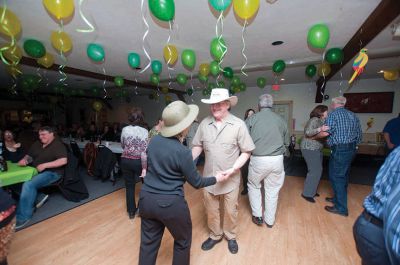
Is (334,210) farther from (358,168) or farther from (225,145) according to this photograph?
(358,168)

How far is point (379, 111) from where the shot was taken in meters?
5.43

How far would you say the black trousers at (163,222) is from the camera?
1130 mm

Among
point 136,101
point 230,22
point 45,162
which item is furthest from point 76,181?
point 136,101

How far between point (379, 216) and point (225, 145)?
1.02m

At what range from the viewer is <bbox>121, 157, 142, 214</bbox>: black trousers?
2281mm

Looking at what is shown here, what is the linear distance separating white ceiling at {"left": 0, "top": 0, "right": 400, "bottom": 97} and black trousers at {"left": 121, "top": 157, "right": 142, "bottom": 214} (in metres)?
1.67

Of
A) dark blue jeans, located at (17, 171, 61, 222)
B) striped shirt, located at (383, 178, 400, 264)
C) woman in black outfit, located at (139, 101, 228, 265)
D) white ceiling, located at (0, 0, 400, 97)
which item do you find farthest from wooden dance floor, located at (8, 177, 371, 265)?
white ceiling, located at (0, 0, 400, 97)

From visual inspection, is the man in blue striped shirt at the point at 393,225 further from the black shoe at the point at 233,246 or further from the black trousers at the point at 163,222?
the black shoe at the point at 233,246

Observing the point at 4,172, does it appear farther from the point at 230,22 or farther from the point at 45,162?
the point at 230,22

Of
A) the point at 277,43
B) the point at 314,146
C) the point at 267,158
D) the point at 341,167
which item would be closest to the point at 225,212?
the point at 267,158

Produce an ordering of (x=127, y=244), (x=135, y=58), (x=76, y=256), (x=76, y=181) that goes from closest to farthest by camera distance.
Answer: (x=76, y=256) < (x=127, y=244) < (x=76, y=181) < (x=135, y=58)

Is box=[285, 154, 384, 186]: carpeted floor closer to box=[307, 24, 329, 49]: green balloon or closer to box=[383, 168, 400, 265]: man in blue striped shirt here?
box=[307, 24, 329, 49]: green balloon

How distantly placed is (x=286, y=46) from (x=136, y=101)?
8.03 meters

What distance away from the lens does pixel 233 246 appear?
1794mm
